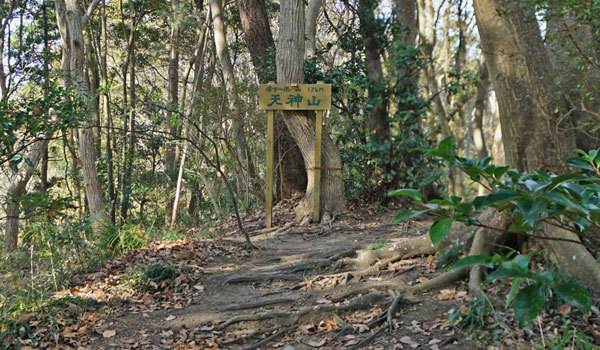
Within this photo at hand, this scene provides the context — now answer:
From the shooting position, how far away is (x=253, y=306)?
5.52m

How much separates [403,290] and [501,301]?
1122 mm

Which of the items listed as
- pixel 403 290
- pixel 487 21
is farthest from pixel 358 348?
pixel 487 21

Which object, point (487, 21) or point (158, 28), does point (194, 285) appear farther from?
point (158, 28)

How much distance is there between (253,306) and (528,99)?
3697mm

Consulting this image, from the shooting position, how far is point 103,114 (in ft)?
63.3

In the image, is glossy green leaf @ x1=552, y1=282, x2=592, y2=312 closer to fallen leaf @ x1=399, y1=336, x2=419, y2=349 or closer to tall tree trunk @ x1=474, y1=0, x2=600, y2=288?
fallen leaf @ x1=399, y1=336, x2=419, y2=349

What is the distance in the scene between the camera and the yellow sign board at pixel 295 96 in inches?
361

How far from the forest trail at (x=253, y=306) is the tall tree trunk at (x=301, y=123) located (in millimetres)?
2162

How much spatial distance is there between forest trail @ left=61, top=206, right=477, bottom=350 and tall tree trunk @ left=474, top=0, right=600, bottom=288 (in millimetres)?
1460

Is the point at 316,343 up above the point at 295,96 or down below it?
below

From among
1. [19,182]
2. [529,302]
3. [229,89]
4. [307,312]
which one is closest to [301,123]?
[229,89]

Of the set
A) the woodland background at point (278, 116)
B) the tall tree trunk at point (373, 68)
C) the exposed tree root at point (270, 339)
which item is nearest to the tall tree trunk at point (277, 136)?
the woodland background at point (278, 116)

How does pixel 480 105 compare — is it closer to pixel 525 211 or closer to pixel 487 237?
pixel 487 237

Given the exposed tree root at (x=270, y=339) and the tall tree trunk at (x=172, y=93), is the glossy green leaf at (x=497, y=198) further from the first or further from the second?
the tall tree trunk at (x=172, y=93)
